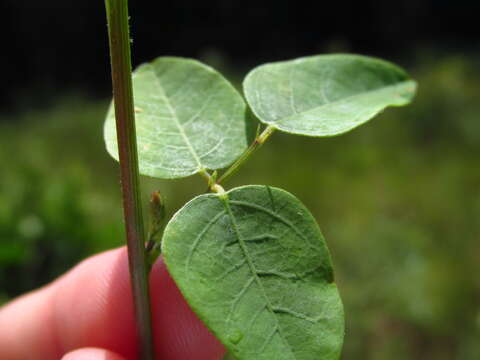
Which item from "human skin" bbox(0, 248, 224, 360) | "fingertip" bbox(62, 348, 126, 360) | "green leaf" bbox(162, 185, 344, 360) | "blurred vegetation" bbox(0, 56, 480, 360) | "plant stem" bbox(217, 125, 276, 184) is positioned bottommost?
"blurred vegetation" bbox(0, 56, 480, 360)

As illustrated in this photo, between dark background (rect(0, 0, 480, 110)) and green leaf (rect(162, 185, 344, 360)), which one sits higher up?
green leaf (rect(162, 185, 344, 360))

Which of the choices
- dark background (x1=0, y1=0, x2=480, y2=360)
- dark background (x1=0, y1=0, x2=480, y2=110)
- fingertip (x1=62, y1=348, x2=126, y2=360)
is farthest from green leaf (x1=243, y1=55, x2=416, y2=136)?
dark background (x1=0, y1=0, x2=480, y2=110)

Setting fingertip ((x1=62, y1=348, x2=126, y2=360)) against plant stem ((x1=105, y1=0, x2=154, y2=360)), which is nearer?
plant stem ((x1=105, y1=0, x2=154, y2=360))

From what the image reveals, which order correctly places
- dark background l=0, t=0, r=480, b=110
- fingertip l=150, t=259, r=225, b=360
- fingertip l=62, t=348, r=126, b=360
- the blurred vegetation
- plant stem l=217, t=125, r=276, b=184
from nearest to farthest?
plant stem l=217, t=125, r=276, b=184 < fingertip l=62, t=348, r=126, b=360 < fingertip l=150, t=259, r=225, b=360 < the blurred vegetation < dark background l=0, t=0, r=480, b=110

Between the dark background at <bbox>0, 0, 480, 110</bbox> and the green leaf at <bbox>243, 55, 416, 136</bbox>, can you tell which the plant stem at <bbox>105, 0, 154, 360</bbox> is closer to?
the green leaf at <bbox>243, 55, 416, 136</bbox>

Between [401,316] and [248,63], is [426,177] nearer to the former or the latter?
[401,316]

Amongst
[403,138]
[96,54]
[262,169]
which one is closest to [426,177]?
[403,138]
